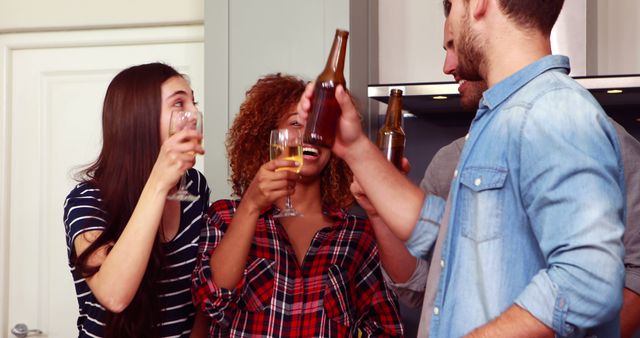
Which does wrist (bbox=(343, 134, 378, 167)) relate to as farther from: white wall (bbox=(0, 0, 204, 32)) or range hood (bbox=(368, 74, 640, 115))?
white wall (bbox=(0, 0, 204, 32))

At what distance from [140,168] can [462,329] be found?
0.97 metres

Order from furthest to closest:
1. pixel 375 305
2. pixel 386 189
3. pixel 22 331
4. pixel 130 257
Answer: pixel 22 331, pixel 375 305, pixel 130 257, pixel 386 189

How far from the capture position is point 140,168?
2025mm

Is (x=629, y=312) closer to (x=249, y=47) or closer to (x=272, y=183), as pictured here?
(x=272, y=183)

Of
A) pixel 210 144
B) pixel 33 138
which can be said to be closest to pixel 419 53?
pixel 210 144

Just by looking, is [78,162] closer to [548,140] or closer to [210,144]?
[210,144]

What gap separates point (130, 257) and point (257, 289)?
1.28 feet

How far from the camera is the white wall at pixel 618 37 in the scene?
2859 millimetres

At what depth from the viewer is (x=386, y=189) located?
162 cm

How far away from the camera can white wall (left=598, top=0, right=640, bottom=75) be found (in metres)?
2.86

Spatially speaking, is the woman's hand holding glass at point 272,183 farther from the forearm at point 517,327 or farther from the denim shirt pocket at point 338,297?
the forearm at point 517,327

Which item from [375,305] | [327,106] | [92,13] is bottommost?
[375,305]

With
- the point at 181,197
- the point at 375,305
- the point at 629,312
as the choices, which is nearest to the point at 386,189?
the point at 181,197

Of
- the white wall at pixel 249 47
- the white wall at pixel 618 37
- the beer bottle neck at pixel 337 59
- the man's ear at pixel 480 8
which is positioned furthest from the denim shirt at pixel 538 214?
the white wall at pixel 618 37
